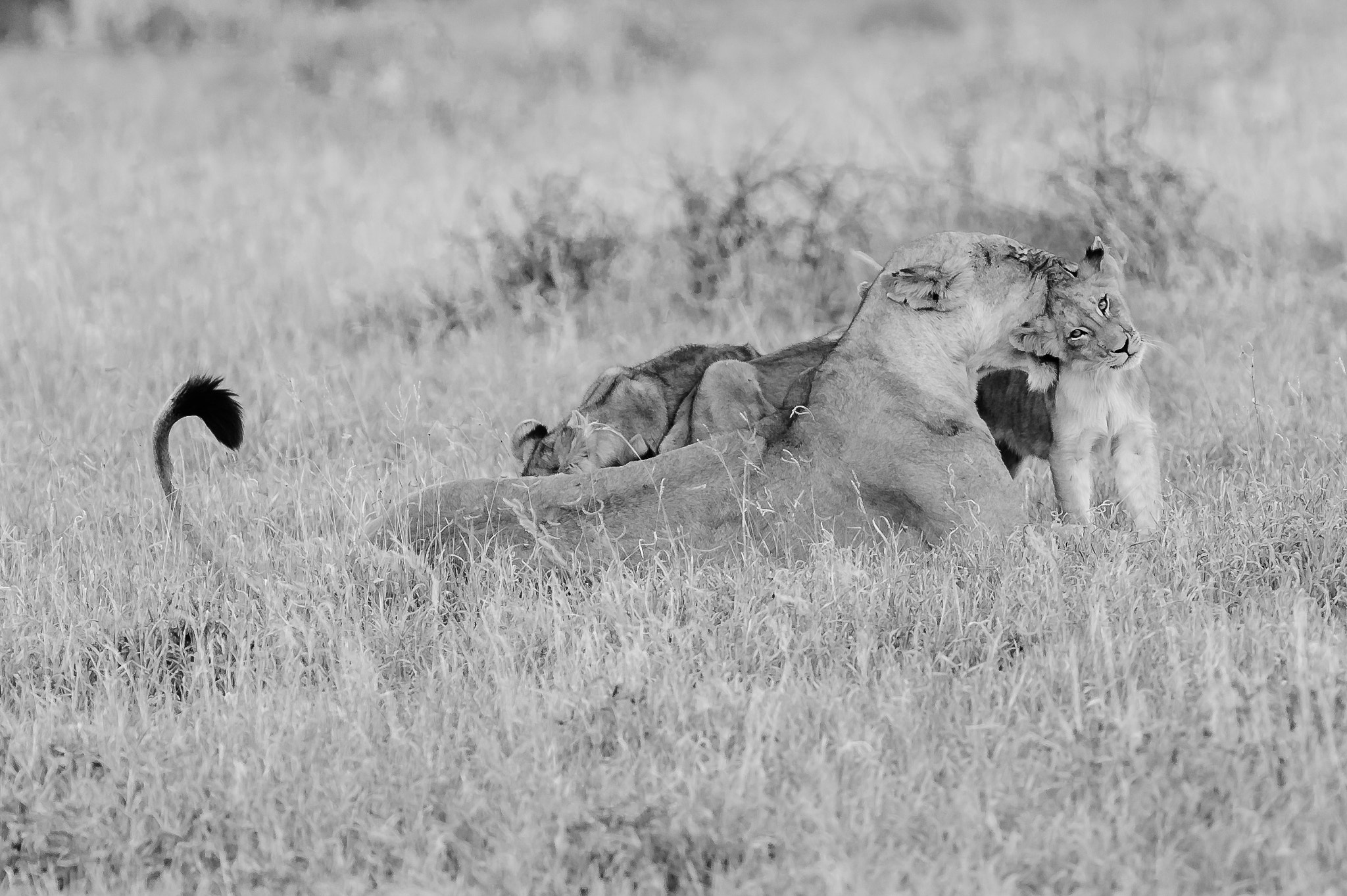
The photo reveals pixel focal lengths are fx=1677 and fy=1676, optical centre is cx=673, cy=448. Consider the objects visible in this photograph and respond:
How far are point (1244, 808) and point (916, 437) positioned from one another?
1944 millimetres

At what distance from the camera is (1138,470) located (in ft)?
17.8

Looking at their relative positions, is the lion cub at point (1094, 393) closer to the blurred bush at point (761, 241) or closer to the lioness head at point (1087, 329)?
the lioness head at point (1087, 329)

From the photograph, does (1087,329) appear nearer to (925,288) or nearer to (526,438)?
(925,288)

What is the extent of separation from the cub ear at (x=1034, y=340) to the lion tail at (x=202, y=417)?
2.48m

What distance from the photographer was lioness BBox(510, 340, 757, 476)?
556cm

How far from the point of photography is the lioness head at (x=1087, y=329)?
5344 millimetres

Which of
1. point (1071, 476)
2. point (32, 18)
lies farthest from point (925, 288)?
point (32, 18)

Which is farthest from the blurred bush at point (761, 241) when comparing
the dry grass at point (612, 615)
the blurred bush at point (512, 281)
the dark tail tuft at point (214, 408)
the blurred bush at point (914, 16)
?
the blurred bush at point (914, 16)

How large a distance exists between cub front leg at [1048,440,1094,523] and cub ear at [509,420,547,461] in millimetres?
1767

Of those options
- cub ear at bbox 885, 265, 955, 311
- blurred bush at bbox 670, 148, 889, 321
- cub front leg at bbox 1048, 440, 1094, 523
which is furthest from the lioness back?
A: blurred bush at bbox 670, 148, 889, 321

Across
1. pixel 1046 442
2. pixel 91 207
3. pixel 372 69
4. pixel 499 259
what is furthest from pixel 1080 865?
pixel 372 69

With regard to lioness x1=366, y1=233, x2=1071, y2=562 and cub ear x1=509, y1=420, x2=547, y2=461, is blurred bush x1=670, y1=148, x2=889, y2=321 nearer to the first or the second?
cub ear x1=509, y1=420, x2=547, y2=461

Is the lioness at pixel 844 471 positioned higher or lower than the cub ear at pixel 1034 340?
lower

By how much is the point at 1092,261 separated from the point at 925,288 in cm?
59
